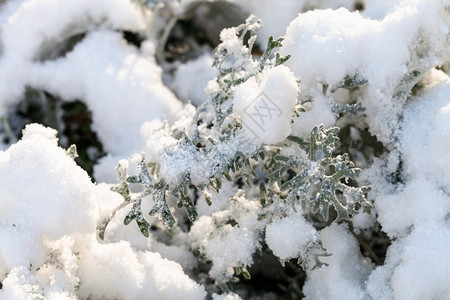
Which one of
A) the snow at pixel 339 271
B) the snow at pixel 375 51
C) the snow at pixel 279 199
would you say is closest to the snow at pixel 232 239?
the snow at pixel 279 199

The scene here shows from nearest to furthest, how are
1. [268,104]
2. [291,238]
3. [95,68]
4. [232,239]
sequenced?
[268,104] → [291,238] → [232,239] → [95,68]

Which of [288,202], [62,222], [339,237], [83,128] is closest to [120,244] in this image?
[62,222]

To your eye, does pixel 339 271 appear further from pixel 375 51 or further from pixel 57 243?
pixel 57 243

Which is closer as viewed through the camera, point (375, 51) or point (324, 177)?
point (324, 177)

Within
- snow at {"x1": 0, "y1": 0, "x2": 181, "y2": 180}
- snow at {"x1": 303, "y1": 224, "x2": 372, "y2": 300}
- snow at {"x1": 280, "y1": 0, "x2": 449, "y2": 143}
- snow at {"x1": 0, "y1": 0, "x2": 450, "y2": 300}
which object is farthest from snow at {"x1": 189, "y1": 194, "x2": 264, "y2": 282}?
snow at {"x1": 0, "y1": 0, "x2": 181, "y2": 180}

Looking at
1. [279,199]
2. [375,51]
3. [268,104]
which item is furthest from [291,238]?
[375,51]

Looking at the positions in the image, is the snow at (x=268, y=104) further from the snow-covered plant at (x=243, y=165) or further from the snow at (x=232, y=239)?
the snow at (x=232, y=239)

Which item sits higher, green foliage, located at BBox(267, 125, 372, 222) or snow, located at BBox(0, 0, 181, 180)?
snow, located at BBox(0, 0, 181, 180)

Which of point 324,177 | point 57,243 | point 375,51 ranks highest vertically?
point 375,51

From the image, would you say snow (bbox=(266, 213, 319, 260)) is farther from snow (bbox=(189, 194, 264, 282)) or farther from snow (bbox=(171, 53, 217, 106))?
snow (bbox=(171, 53, 217, 106))

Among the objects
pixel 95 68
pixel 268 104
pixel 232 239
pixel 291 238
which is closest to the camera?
pixel 268 104

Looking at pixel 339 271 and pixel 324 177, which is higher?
pixel 324 177

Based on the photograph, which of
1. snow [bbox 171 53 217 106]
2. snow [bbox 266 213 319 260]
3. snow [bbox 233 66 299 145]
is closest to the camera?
snow [bbox 233 66 299 145]

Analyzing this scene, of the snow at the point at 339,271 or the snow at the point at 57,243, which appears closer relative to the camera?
the snow at the point at 57,243
